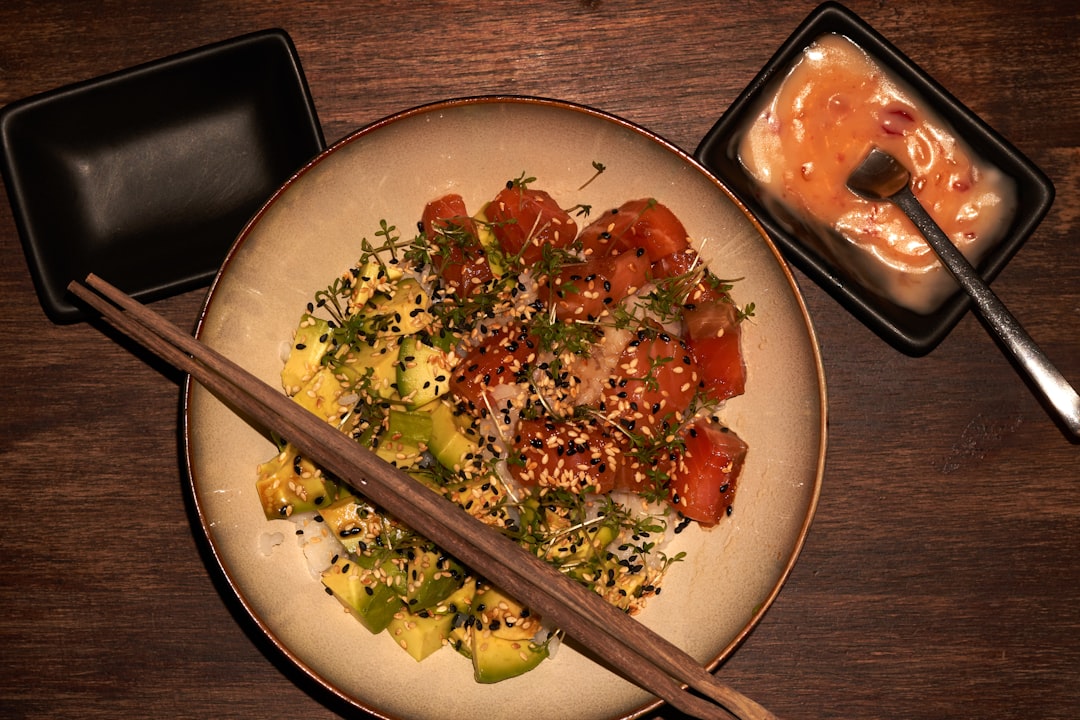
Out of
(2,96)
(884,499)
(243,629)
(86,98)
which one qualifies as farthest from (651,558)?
(2,96)

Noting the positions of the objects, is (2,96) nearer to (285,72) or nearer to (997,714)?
(285,72)

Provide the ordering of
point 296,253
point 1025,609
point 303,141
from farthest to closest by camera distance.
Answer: point 1025,609
point 303,141
point 296,253

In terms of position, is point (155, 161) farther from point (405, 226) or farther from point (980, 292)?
point (980, 292)

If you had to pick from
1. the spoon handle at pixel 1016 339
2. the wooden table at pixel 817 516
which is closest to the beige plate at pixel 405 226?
the wooden table at pixel 817 516

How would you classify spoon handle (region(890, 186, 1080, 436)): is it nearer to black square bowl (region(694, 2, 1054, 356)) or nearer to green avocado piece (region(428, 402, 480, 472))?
black square bowl (region(694, 2, 1054, 356))

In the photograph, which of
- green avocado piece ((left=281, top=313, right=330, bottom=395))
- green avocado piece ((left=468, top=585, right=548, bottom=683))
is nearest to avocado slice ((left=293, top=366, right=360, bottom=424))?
green avocado piece ((left=281, top=313, right=330, bottom=395))

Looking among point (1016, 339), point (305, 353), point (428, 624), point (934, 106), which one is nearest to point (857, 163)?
point (934, 106)
